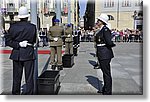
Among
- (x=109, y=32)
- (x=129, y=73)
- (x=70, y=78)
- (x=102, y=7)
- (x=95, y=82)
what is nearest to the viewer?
(x=109, y=32)

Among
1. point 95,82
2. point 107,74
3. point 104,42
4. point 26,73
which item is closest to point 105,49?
point 104,42

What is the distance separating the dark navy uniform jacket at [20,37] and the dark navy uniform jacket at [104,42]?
4.53ft

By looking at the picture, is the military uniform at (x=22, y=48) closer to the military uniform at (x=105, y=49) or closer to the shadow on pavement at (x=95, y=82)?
the military uniform at (x=105, y=49)

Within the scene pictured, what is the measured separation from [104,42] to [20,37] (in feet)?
5.64

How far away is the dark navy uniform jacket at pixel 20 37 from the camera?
5.01m

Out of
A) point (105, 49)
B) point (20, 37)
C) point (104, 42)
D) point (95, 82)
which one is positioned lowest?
point (95, 82)

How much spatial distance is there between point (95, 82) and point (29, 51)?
262 centimetres

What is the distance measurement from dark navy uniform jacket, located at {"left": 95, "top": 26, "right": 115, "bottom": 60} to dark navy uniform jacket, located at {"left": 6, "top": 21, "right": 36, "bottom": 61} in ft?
4.53

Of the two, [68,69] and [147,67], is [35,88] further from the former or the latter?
[68,69]

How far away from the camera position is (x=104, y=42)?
218 inches

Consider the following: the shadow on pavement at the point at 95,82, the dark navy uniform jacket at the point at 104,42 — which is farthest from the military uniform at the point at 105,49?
the shadow on pavement at the point at 95,82

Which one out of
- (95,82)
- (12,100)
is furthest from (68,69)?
(12,100)

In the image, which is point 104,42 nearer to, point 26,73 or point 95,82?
point 26,73

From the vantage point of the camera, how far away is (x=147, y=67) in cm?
512
